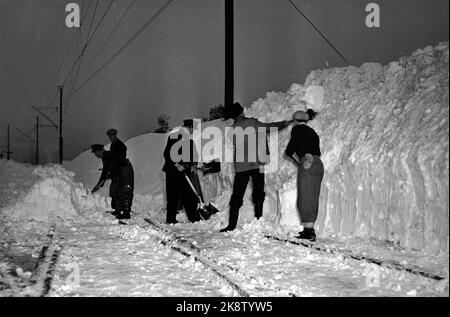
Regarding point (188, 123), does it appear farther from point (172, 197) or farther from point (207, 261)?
point (207, 261)

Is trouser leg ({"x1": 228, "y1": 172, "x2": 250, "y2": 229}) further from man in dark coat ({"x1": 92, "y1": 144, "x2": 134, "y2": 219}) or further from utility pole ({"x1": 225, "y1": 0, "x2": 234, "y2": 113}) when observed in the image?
utility pole ({"x1": 225, "y1": 0, "x2": 234, "y2": 113})

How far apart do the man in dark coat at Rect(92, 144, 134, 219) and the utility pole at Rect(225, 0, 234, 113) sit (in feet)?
11.3

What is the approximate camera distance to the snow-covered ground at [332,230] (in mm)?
4199

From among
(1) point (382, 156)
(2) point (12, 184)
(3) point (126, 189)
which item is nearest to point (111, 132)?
(3) point (126, 189)

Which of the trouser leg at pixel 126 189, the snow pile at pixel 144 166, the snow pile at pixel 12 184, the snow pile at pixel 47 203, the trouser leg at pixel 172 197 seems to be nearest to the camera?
the trouser leg at pixel 172 197

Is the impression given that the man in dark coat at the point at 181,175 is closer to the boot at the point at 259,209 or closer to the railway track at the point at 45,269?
the boot at the point at 259,209

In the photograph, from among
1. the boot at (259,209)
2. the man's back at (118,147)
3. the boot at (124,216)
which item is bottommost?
the boot at (124,216)

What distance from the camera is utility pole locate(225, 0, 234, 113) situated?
13016 millimetres

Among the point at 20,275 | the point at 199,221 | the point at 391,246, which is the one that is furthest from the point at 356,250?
the point at 199,221

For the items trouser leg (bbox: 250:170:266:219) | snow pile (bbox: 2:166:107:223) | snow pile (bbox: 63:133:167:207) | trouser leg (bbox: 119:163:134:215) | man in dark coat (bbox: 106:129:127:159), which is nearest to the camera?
trouser leg (bbox: 250:170:266:219)

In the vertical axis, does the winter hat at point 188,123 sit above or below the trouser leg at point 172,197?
above

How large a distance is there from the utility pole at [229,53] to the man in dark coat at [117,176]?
135 inches

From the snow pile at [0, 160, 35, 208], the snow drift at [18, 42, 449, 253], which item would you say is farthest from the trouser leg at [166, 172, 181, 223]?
the snow pile at [0, 160, 35, 208]

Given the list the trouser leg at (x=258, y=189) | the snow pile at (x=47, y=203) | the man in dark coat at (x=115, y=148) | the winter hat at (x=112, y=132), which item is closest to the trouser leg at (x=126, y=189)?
the man in dark coat at (x=115, y=148)
